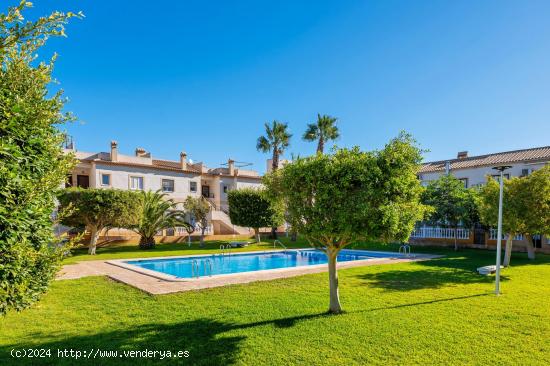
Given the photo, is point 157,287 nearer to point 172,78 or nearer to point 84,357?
point 84,357

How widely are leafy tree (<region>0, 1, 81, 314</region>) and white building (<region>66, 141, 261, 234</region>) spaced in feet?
102

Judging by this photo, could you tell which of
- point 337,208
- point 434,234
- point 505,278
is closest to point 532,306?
point 505,278

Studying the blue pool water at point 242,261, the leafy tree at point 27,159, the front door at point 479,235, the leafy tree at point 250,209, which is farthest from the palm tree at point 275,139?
the leafy tree at point 27,159

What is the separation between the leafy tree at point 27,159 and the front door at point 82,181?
3516 centimetres

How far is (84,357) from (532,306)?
Result: 11379 mm

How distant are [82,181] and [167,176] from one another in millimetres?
8958

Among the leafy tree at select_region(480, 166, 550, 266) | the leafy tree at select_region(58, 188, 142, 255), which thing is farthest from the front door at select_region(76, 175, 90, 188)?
→ the leafy tree at select_region(480, 166, 550, 266)

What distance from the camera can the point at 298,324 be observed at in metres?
7.53

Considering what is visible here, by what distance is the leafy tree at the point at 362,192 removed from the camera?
7043mm

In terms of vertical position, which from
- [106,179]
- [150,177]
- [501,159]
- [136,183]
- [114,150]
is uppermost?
[114,150]

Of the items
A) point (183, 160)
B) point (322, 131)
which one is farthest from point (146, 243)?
point (322, 131)

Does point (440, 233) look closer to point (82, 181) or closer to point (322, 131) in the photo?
point (322, 131)

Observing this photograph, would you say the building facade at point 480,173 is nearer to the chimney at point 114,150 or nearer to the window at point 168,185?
the window at point 168,185

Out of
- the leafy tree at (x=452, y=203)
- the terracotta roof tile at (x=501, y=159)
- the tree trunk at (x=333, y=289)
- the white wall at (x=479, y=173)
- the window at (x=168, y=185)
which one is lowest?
the tree trunk at (x=333, y=289)
